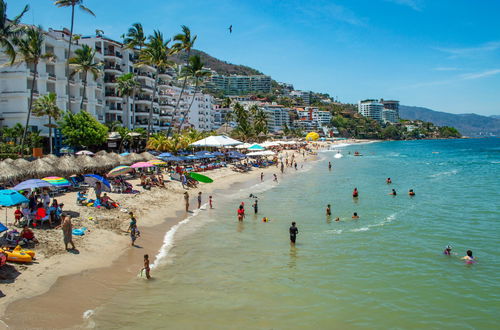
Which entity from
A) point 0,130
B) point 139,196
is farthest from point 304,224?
point 0,130

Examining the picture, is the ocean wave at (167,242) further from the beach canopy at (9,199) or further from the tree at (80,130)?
the tree at (80,130)

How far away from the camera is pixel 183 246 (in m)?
16.3

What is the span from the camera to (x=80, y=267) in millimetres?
12570

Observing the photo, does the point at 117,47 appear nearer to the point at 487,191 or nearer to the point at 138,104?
the point at 138,104

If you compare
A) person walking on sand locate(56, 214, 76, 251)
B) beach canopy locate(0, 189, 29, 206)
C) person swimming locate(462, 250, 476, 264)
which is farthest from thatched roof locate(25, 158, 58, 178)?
person swimming locate(462, 250, 476, 264)

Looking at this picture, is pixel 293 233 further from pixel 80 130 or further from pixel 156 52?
pixel 156 52

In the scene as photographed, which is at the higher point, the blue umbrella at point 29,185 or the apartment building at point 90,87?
the apartment building at point 90,87

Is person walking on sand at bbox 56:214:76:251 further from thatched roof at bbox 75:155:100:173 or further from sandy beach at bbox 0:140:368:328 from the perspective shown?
thatched roof at bbox 75:155:100:173

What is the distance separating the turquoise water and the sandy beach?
0.77 meters

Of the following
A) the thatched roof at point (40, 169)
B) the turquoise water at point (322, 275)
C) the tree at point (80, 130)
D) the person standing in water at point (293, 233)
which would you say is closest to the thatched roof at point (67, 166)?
the thatched roof at point (40, 169)

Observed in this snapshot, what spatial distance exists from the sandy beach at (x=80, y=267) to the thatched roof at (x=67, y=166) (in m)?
1.61

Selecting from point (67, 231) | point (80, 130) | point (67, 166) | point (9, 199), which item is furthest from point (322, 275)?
point (80, 130)

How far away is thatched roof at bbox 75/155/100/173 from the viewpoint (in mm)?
24078

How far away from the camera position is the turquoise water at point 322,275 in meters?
10.2
